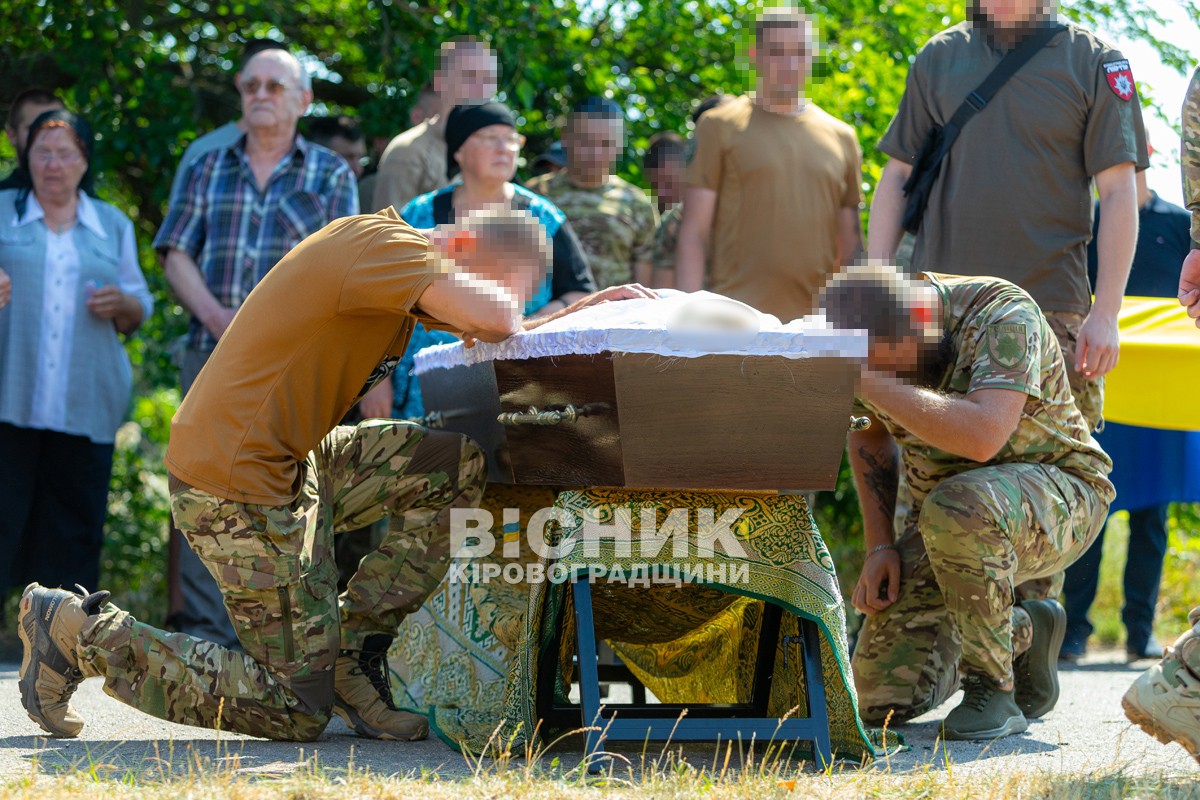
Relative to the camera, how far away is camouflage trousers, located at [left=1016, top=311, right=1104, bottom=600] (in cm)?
448

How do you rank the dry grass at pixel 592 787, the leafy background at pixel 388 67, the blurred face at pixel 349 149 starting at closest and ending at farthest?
the dry grass at pixel 592 787
the blurred face at pixel 349 149
the leafy background at pixel 388 67

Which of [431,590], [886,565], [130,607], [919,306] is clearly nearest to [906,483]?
[886,565]

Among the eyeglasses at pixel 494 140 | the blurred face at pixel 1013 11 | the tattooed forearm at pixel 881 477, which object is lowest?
the tattooed forearm at pixel 881 477

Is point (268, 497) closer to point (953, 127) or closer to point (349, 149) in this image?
point (953, 127)

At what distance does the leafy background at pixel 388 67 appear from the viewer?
718 centimetres

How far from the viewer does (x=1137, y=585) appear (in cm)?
638

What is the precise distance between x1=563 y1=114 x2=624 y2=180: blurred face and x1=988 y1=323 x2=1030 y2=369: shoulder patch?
8.16 ft

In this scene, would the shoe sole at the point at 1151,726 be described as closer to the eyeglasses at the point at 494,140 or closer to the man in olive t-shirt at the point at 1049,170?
the man in olive t-shirt at the point at 1049,170

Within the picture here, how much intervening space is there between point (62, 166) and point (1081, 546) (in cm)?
413

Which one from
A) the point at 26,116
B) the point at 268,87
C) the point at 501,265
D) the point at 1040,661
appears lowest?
the point at 1040,661

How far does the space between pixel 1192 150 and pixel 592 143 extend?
2879mm

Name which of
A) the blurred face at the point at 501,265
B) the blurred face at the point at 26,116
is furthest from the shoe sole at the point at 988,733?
the blurred face at the point at 26,116

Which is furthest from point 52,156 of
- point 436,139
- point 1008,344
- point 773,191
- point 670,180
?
point 1008,344

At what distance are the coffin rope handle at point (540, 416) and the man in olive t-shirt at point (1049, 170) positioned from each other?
1828 millimetres
